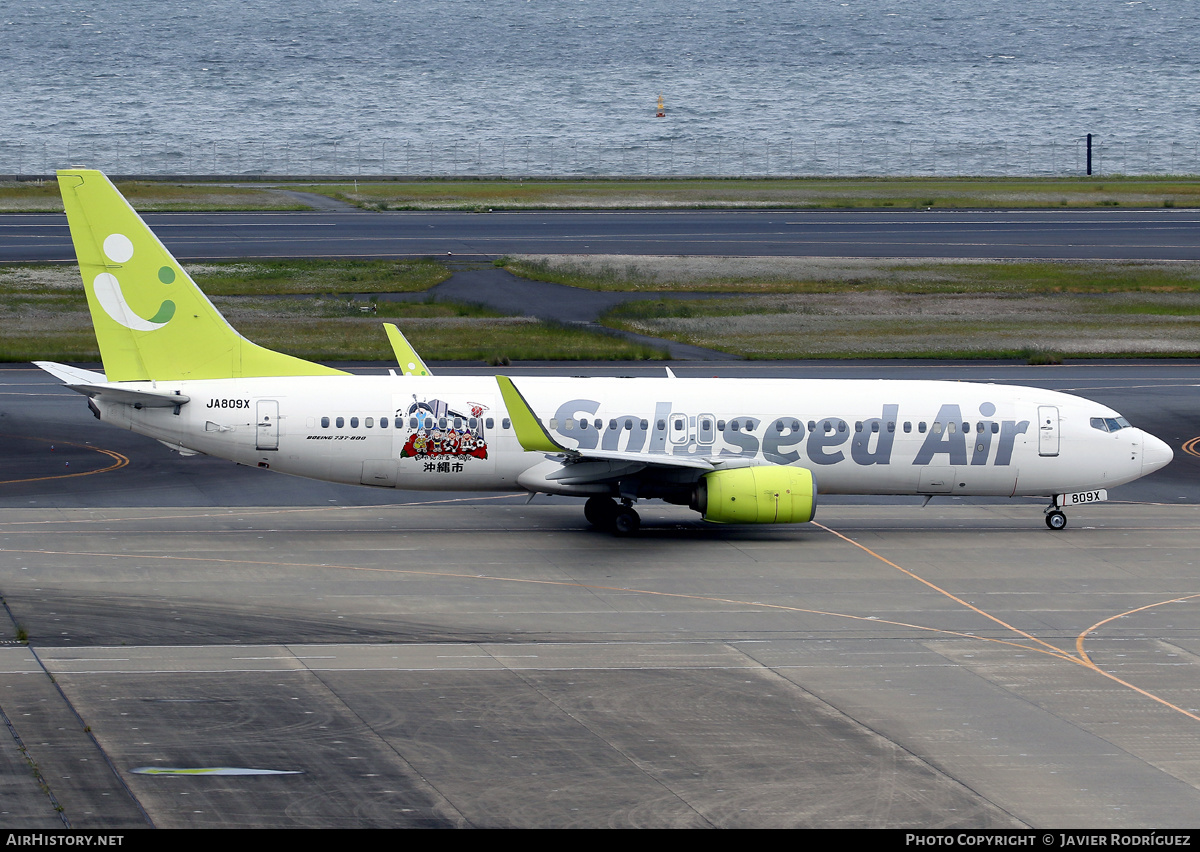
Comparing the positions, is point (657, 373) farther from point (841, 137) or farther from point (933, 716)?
point (841, 137)

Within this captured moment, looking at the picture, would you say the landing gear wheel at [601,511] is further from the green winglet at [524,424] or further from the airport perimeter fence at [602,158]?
the airport perimeter fence at [602,158]

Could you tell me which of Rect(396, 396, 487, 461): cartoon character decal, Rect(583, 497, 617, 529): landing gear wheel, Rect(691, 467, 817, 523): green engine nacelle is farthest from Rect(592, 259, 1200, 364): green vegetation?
Rect(396, 396, 487, 461): cartoon character decal

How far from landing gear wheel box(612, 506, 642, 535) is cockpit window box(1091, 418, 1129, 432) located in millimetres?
13537

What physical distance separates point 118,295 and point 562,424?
12.4m

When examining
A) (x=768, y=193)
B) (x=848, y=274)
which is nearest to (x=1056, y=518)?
(x=848, y=274)

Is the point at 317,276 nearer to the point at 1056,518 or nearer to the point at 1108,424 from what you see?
the point at 1056,518

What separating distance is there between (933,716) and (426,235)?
238 ft

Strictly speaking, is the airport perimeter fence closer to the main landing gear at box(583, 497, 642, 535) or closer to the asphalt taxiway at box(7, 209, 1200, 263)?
the asphalt taxiway at box(7, 209, 1200, 263)

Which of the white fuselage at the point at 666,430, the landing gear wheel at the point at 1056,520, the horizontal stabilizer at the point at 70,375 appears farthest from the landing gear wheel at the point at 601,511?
the horizontal stabilizer at the point at 70,375

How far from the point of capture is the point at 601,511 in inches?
1529

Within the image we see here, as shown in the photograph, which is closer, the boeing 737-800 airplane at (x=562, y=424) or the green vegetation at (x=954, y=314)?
the boeing 737-800 airplane at (x=562, y=424)

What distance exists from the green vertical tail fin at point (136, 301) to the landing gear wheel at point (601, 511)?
10.3 meters

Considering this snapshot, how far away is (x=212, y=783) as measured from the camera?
20188 mm

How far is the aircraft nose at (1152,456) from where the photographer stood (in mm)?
39906
